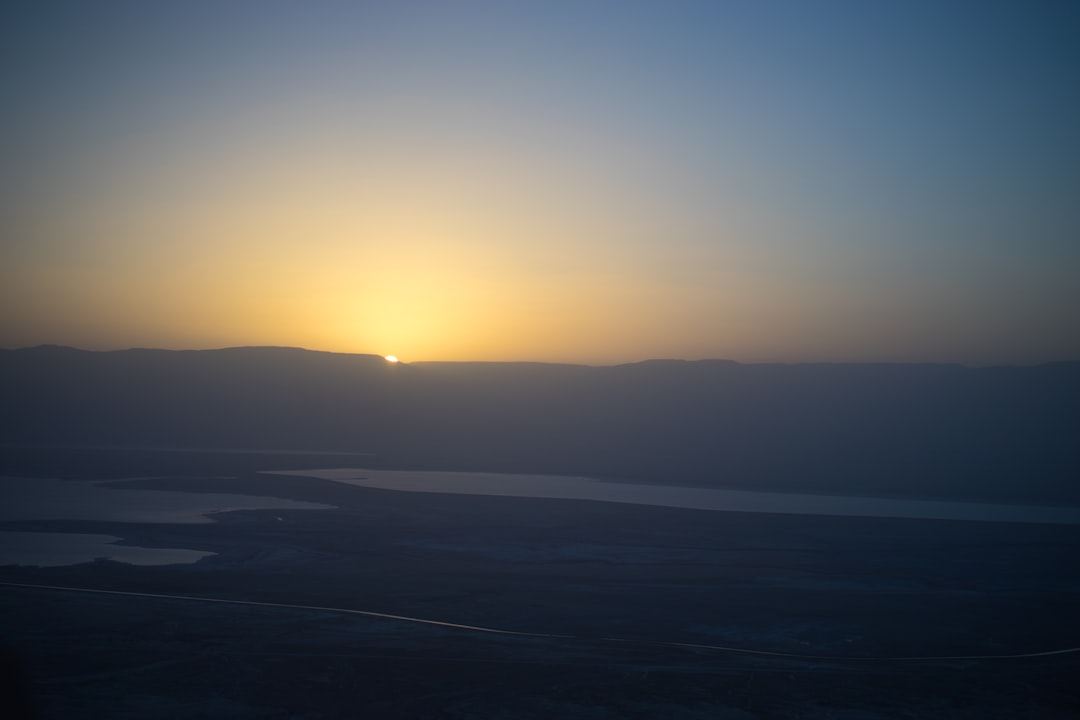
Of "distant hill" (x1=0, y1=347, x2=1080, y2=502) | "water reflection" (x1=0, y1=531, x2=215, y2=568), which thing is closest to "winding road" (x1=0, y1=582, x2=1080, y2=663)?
"water reflection" (x1=0, y1=531, x2=215, y2=568)

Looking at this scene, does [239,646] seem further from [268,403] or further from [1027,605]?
[268,403]

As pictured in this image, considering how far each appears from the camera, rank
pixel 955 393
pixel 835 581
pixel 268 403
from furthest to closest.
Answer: pixel 268 403, pixel 955 393, pixel 835 581

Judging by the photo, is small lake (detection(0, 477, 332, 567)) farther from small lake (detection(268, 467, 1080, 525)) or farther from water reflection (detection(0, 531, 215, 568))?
small lake (detection(268, 467, 1080, 525))

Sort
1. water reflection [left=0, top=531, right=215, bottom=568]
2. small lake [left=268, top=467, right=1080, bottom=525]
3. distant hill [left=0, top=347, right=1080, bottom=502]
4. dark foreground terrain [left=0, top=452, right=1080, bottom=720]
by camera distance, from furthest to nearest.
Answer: distant hill [left=0, top=347, right=1080, bottom=502]
small lake [left=268, top=467, right=1080, bottom=525]
water reflection [left=0, top=531, right=215, bottom=568]
dark foreground terrain [left=0, top=452, right=1080, bottom=720]

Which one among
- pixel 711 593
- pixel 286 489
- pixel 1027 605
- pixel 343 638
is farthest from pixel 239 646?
pixel 286 489

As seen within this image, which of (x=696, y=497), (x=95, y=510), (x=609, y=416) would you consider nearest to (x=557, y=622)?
(x=95, y=510)

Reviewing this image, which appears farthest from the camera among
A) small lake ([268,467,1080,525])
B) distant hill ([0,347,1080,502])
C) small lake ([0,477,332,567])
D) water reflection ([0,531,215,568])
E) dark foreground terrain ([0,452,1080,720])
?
distant hill ([0,347,1080,502])

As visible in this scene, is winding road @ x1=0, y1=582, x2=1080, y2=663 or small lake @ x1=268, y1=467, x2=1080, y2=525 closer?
winding road @ x1=0, y1=582, x2=1080, y2=663

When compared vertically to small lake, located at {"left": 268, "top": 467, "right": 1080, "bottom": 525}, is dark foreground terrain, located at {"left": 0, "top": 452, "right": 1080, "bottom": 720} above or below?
above

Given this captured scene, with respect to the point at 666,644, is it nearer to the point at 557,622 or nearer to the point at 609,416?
the point at 557,622
